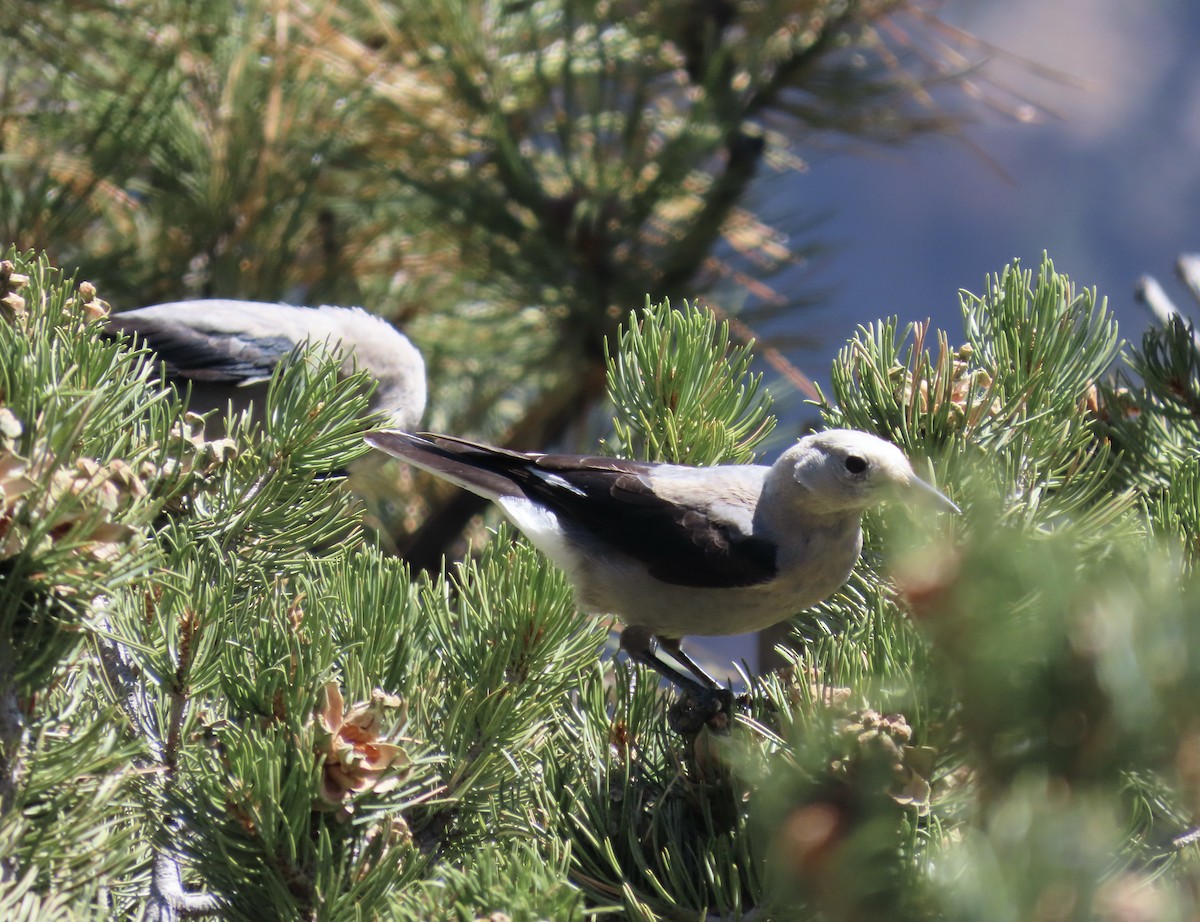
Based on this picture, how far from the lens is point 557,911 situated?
0.77 meters

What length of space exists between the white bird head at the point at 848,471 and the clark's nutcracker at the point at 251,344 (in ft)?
3.62

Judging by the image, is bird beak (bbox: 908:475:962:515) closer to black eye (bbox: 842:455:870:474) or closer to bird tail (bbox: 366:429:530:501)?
black eye (bbox: 842:455:870:474)

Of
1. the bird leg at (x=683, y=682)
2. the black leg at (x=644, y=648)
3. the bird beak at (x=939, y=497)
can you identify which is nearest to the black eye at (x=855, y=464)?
the bird beak at (x=939, y=497)

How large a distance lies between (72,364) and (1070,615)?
770 millimetres

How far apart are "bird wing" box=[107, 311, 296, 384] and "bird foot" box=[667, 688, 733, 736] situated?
1594 mm

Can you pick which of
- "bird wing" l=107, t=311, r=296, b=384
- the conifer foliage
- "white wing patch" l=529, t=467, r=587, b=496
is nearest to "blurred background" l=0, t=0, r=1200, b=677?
"bird wing" l=107, t=311, r=296, b=384

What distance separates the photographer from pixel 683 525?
1.70 meters

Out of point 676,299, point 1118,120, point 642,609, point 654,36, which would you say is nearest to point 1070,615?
point 642,609

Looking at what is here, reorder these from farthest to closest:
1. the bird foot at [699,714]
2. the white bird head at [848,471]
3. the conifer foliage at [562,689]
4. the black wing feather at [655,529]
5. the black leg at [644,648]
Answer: the black leg at [644,648] < the black wing feather at [655,529] < the white bird head at [848,471] < the bird foot at [699,714] < the conifer foliage at [562,689]

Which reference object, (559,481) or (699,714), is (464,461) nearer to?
(559,481)

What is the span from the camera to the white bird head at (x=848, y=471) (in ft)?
4.14

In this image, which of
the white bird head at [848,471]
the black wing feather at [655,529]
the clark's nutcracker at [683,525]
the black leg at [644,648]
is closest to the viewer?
the white bird head at [848,471]

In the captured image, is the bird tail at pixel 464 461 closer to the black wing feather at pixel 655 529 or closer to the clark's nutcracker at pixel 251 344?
the black wing feather at pixel 655 529

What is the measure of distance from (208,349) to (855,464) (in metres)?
1.63
